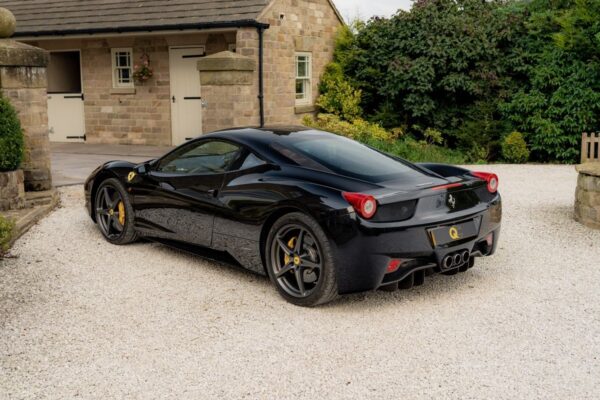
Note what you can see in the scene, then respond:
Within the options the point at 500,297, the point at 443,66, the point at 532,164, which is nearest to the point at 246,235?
the point at 500,297

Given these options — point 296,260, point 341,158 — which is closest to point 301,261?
point 296,260

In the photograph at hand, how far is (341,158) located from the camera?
628cm

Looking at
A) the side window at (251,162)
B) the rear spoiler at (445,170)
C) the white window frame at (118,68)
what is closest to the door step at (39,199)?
the side window at (251,162)

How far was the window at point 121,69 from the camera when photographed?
63.0ft

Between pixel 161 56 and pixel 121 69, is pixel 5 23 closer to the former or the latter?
pixel 161 56

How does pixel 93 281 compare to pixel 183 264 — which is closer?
pixel 93 281

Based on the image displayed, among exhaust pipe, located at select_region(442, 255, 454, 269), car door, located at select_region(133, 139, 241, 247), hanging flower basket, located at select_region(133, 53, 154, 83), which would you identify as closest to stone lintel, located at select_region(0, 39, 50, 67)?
car door, located at select_region(133, 139, 241, 247)

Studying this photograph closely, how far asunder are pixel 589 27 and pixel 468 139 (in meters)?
3.58

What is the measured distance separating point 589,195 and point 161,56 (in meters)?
12.6

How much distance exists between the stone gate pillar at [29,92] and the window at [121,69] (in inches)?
349

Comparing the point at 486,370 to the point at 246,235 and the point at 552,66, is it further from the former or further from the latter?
the point at 552,66

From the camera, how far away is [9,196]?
9344mm

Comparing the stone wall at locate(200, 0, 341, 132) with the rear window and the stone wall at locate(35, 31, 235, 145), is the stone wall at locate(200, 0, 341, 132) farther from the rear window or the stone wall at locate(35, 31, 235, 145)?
the rear window

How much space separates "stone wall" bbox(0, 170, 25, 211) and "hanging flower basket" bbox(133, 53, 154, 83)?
9.38 meters
